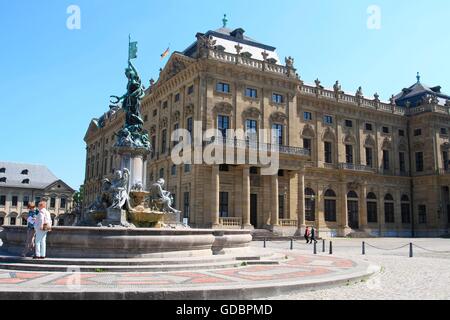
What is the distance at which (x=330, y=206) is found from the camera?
51.2 meters

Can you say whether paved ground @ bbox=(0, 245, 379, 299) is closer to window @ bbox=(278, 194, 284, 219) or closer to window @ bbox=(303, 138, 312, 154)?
window @ bbox=(278, 194, 284, 219)

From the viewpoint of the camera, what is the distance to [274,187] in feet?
140

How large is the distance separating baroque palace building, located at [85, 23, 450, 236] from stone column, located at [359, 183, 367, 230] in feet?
0.41

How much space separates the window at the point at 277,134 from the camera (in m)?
45.5

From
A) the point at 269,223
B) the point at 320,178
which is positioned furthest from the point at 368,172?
the point at 269,223

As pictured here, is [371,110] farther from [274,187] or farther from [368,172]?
[274,187]

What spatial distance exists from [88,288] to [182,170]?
3516 centimetres

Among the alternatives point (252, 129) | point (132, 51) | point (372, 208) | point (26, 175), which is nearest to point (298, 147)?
point (252, 129)

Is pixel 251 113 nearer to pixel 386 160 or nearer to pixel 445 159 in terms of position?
pixel 386 160

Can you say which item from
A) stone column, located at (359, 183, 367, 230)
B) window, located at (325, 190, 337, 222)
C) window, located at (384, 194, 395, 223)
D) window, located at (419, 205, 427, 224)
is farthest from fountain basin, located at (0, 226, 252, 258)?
window, located at (419, 205, 427, 224)

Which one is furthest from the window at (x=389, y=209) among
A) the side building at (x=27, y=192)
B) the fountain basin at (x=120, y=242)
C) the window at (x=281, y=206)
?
the side building at (x=27, y=192)

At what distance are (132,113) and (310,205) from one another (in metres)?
31.4

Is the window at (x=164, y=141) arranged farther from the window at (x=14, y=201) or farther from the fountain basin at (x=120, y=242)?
the window at (x=14, y=201)
